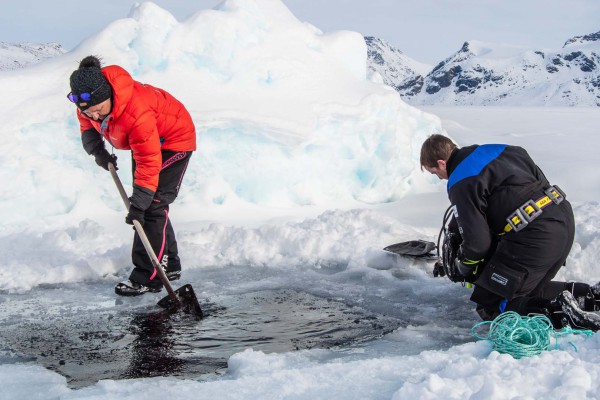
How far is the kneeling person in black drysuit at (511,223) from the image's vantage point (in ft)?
10.8

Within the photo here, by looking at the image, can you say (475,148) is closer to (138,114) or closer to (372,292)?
(372,292)

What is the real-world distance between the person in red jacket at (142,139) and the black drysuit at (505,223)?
2.12 metres

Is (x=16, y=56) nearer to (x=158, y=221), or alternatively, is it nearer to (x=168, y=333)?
(x=158, y=221)

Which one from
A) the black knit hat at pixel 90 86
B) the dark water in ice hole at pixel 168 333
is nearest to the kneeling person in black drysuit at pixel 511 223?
the dark water in ice hole at pixel 168 333

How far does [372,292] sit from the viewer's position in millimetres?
4762

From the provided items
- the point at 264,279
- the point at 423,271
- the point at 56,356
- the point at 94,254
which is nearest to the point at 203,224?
the point at 94,254

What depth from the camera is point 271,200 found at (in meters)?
8.02

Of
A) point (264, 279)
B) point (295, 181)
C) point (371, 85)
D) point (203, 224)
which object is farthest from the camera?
point (371, 85)

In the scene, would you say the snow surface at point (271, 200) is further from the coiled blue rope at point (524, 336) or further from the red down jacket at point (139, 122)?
the red down jacket at point (139, 122)

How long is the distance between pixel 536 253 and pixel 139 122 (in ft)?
8.86

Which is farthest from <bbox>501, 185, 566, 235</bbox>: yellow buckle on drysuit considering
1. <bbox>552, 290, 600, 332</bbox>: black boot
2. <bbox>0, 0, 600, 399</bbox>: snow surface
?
<bbox>0, 0, 600, 399</bbox>: snow surface

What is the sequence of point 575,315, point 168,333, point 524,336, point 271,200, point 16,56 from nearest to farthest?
point 524,336, point 575,315, point 168,333, point 271,200, point 16,56

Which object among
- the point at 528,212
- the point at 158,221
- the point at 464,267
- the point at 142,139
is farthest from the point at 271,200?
the point at 528,212

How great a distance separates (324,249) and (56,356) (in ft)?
9.51
